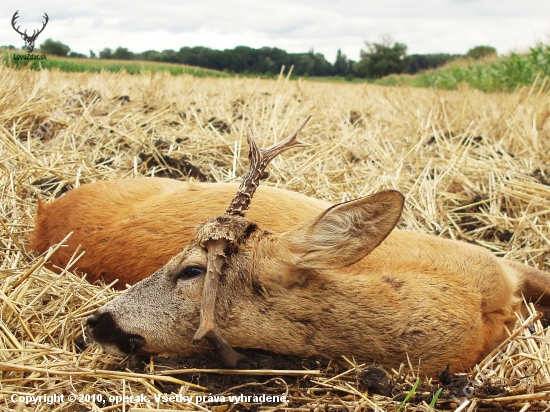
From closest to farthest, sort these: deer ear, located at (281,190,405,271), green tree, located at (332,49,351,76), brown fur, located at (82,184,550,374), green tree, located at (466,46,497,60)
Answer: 1. deer ear, located at (281,190,405,271)
2. brown fur, located at (82,184,550,374)
3. green tree, located at (466,46,497,60)
4. green tree, located at (332,49,351,76)

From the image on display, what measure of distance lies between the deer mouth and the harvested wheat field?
0.28 feet

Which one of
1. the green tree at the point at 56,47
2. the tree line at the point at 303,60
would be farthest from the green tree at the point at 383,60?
the green tree at the point at 56,47

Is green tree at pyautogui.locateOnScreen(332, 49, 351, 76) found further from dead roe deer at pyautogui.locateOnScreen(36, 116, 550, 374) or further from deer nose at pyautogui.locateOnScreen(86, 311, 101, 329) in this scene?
deer nose at pyautogui.locateOnScreen(86, 311, 101, 329)

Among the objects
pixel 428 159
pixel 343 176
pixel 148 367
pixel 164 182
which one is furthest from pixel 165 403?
pixel 428 159

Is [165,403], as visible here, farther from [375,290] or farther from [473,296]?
[473,296]

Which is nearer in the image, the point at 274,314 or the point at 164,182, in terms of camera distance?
the point at 274,314

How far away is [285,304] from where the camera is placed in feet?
8.71

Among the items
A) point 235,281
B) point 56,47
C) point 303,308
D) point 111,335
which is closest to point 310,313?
point 303,308

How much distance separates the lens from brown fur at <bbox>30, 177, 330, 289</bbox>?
3.43 meters

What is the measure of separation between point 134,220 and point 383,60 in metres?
76.5

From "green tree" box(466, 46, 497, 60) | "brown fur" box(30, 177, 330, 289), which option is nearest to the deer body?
"brown fur" box(30, 177, 330, 289)

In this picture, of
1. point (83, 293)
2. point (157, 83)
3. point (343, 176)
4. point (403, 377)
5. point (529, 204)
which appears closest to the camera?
point (403, 377)

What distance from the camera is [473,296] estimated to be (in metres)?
2.97

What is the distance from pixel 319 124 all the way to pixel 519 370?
17.9 feet
